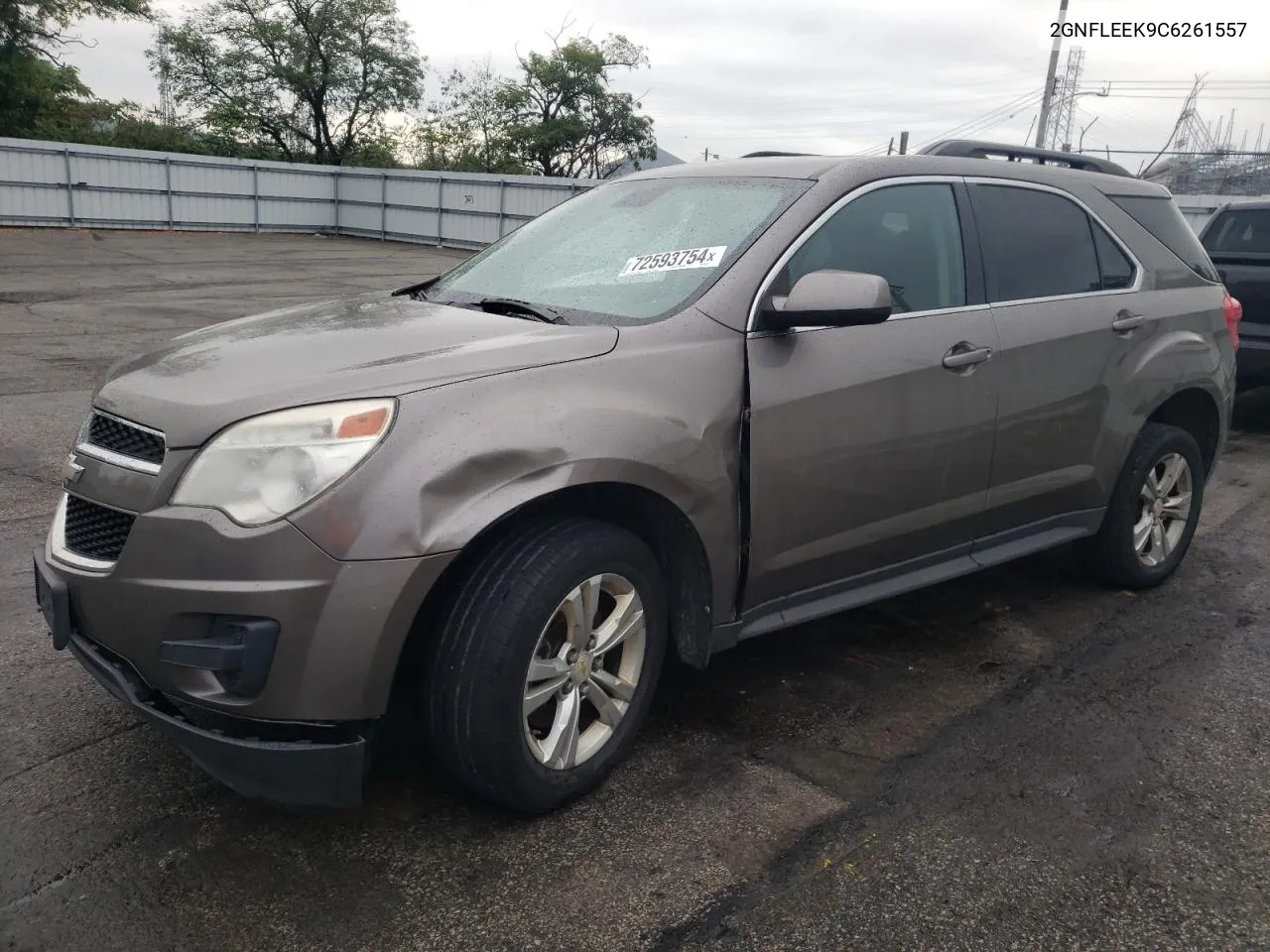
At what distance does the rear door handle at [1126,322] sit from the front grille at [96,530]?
138 inches

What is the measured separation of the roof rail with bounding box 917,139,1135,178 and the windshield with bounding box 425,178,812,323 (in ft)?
3.00

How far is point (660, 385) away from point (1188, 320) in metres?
2.80

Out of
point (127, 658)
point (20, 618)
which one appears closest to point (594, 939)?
point (127, 658)

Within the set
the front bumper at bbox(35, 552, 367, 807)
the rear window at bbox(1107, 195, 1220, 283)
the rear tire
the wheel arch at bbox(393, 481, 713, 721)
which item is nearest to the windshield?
the wheel arch at bbox(393, 481, 713, 721)

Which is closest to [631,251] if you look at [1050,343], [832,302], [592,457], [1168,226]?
[832,302]

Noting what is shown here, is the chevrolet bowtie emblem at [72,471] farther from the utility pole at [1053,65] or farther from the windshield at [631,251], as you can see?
the utility pole at [1053,65]

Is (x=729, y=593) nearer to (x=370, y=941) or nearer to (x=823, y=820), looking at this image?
(x=823, y=820)

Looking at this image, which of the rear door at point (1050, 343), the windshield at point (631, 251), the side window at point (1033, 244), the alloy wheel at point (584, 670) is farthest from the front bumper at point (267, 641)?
the side window at point (1033, 244)

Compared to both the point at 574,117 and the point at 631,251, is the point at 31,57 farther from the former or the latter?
the point at 631,251

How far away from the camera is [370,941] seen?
2373 millimetres

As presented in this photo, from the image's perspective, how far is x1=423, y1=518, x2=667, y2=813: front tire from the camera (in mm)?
2578

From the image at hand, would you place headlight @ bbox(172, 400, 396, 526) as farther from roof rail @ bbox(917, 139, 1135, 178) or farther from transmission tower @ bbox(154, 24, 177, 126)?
transmission tower @ bbox(154, 24, 177, 126)

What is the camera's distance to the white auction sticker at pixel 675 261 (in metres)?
3.29

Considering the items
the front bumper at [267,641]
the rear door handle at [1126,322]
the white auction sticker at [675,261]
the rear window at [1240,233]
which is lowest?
the front bumper at [267,641]
